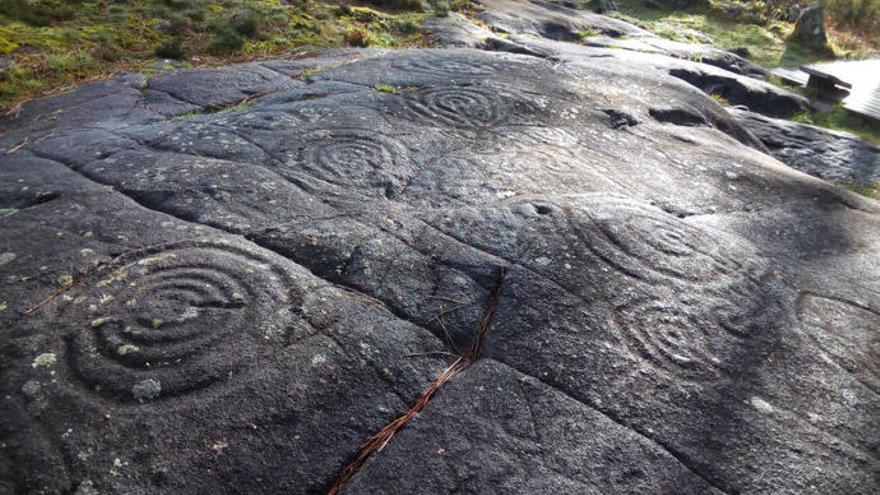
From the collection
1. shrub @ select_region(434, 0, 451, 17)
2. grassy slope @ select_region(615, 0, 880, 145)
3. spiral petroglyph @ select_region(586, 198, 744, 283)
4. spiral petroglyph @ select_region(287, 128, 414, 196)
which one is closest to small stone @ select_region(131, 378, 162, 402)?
spiral petroglyph @ select_region(287, 128, 414, 196)

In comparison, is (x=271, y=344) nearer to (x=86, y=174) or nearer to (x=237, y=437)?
(x=237, y=437)

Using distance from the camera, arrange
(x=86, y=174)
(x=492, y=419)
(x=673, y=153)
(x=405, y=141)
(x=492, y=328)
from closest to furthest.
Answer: (x=492, y=419)
(x=492, y=328)
(x=86, y=174)
(x=405, y=141)
(x=673, y=153)

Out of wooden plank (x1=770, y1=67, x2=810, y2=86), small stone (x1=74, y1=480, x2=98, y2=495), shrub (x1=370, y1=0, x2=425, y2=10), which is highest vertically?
shrub (x1=370, y1=0, x2=425, y2=10)

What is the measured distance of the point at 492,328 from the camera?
3.16m

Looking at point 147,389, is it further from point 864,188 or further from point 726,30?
point 726,30

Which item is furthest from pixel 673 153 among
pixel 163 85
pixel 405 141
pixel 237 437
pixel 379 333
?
pixel 163 85

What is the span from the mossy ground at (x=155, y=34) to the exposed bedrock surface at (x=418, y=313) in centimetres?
267

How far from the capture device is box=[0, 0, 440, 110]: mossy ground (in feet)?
24.6

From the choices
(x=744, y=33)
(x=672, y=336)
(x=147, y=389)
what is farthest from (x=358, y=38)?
(x=744, y=33)

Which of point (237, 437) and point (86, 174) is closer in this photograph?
point (237, 437)

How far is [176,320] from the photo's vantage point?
9.58 feet

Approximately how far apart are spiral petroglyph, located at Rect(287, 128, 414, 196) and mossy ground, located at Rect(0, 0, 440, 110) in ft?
13.5

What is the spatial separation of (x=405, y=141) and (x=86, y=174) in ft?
8.09

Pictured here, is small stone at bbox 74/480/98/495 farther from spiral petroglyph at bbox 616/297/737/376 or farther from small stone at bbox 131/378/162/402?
spiral petroglyph at bbox 616/297/737/376
